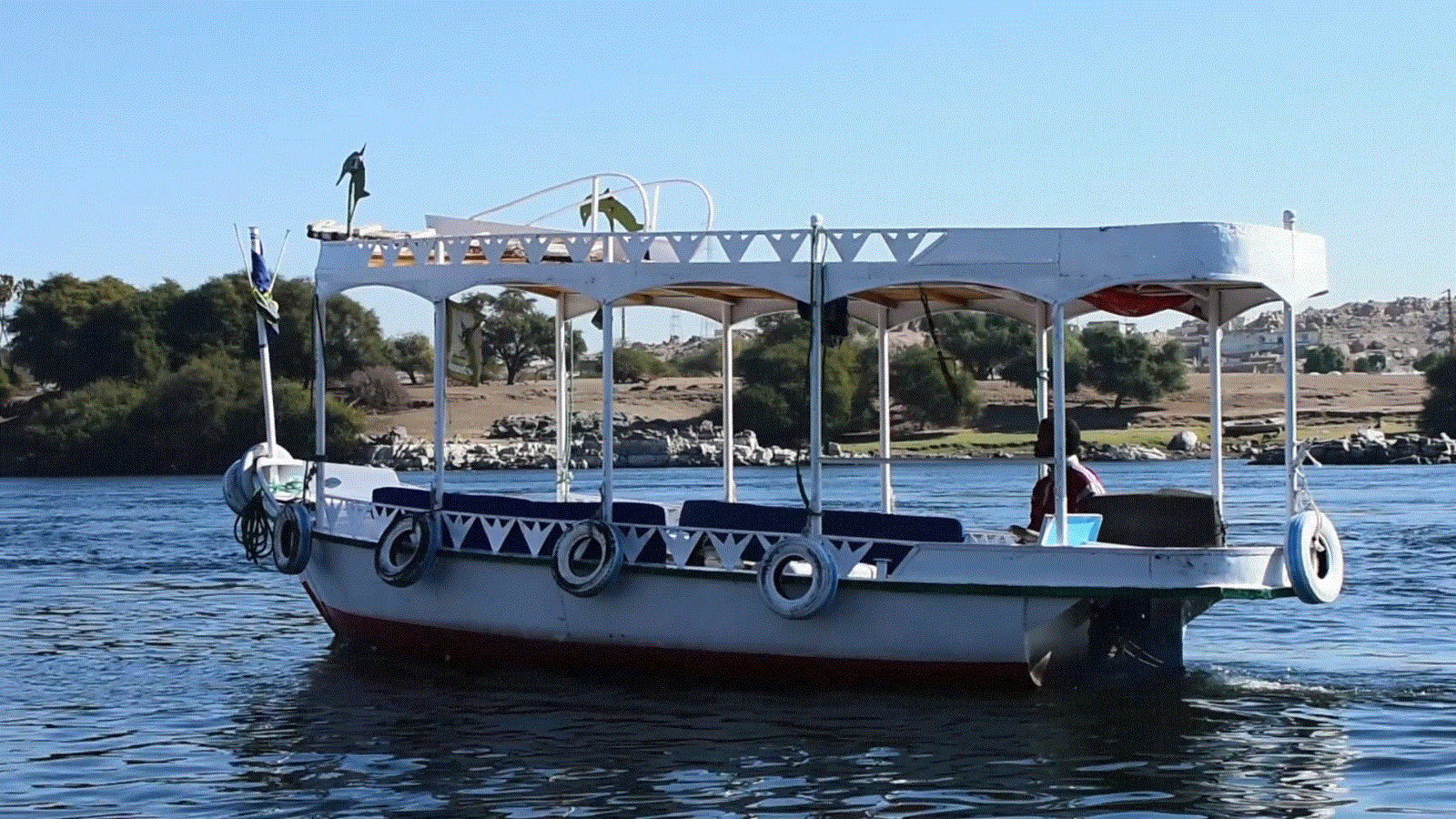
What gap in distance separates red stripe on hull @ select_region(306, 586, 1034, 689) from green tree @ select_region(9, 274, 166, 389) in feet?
221

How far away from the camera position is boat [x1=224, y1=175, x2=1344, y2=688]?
13.0 m

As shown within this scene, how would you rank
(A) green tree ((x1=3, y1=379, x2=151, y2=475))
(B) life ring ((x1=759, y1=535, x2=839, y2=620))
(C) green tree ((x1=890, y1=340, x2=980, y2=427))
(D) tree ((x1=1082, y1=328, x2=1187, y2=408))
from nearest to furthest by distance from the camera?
(B) life ring ((x1=759, y1=535, x2=839, y2=620)) → (C) green tree ((x1=890, y1=340, x2=980, y2=427)) → (D) tree ((x1=1082, y1=328, x2=1187, y2=408)) → (A) green tree ((x1=3, y1=379, x2=151, y2=475))

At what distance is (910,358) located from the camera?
6188 centimetres

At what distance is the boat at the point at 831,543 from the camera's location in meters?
13.0

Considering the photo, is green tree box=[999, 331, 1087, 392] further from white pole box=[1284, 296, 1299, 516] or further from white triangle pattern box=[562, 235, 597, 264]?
white pole box=[1284, 296, 1299, 516]

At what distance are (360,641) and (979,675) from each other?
563 cm

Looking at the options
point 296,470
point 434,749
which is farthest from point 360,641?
point 434,749

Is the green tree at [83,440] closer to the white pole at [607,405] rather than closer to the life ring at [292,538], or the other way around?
the life ring at [292,538]

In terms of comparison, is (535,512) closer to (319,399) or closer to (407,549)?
(407,549)

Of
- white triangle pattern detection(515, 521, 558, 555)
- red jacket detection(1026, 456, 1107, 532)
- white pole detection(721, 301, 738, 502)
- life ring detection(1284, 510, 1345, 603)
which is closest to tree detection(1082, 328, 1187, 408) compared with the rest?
white pole detection(721, 301, 738, 502)

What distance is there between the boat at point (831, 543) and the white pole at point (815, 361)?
0.02 m

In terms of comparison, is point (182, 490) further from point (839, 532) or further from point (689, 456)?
point (839, 532)

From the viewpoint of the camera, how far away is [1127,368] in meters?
73.8

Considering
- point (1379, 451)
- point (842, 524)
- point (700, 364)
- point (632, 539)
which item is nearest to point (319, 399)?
point (632, 539)
